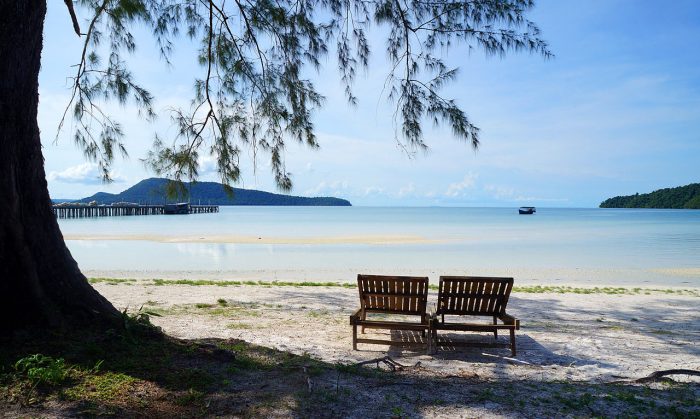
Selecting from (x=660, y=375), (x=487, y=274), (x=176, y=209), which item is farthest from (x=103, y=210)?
(x=660, y=375)

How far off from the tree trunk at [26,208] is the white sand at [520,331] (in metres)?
1.64

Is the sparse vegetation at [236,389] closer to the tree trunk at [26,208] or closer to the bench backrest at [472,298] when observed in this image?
the tree trunk at [26,208]

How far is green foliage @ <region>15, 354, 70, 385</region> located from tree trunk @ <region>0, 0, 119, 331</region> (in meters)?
0.46

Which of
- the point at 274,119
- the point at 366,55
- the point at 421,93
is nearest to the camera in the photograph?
the point at 421,93

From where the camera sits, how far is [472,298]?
5.44m

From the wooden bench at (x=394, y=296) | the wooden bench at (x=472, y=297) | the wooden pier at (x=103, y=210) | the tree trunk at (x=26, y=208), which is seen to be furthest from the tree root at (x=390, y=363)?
the wooden pier at (x=103, y=210)

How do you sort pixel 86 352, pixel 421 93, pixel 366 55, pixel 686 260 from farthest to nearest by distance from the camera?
pixel 686 260
pixel 366 55
pixel 421 93
pixel 86 352

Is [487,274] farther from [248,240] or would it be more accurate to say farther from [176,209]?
[176,209]

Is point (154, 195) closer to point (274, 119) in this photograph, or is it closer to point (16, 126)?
point (274, 119)

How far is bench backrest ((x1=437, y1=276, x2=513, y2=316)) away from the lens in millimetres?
5410

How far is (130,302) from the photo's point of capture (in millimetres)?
7789

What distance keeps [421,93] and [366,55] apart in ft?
3.45

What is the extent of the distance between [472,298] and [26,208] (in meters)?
4.05

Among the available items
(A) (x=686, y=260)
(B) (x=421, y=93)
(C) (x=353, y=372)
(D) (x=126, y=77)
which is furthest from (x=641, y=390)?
(A) (x=686, y=260)
